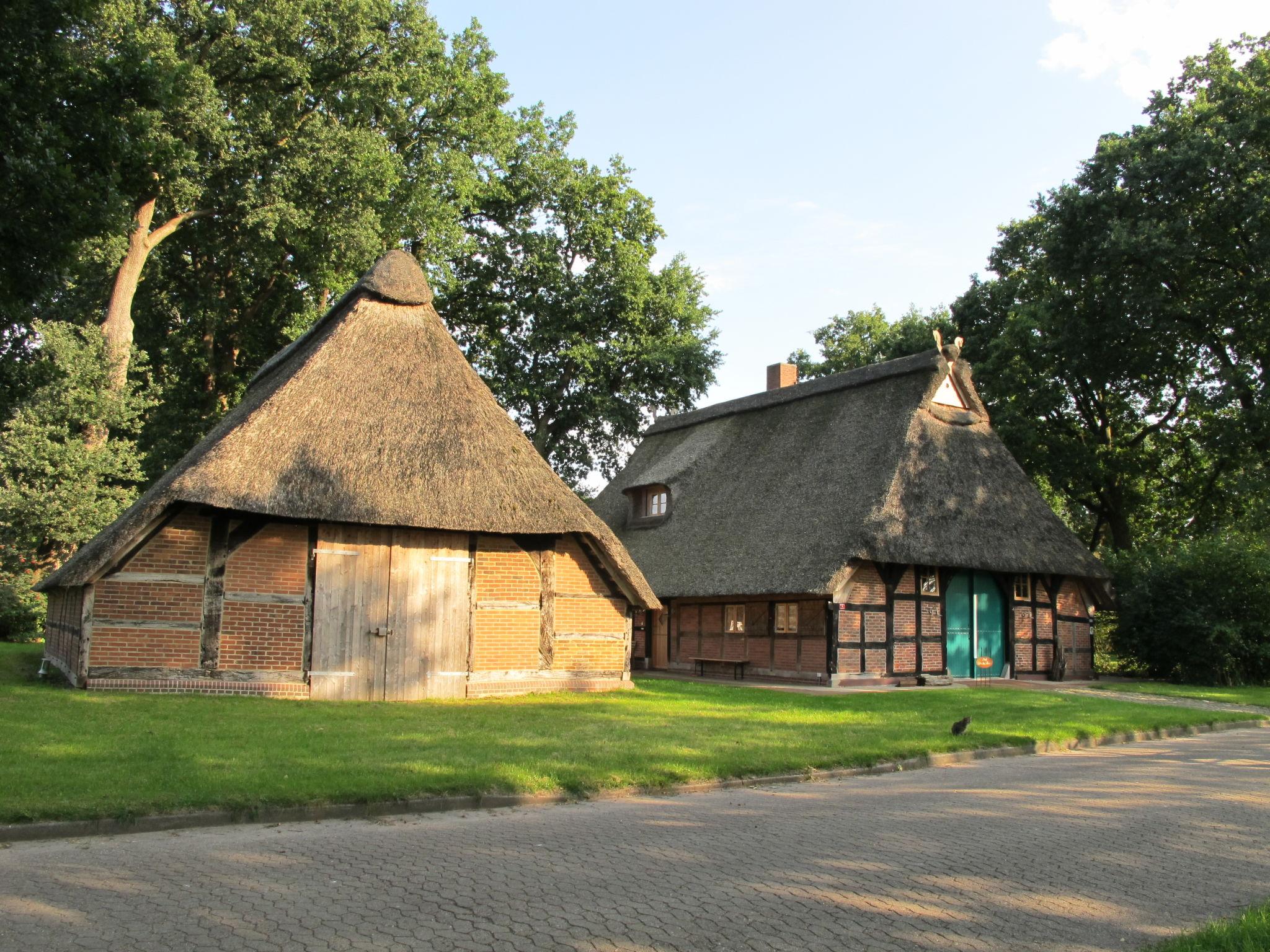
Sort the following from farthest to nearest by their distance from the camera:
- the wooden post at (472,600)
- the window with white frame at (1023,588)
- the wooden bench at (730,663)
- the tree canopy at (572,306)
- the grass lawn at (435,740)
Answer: the tree canopy at (572,306) → the window with white frame at (1023,588) → the wooden bench at (730,663) → the wooden post at (472,600) → the grass lawn at (435,740)

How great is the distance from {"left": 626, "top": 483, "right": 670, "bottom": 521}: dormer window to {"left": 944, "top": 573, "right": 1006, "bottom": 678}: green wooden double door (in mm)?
8860

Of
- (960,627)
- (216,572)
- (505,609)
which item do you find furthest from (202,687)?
(960,627)

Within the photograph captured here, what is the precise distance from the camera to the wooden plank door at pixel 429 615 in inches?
641

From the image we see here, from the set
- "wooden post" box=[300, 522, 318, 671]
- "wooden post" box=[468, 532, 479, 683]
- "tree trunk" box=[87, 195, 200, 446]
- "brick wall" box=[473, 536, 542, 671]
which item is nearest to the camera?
"wooden post" box=[300, 522, 318, 671]

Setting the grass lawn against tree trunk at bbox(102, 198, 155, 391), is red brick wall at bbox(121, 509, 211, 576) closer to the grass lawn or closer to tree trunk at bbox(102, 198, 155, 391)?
the grass lawn

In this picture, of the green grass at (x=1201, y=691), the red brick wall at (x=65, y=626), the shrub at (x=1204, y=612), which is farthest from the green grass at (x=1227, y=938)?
the shrub at (x=1204, y=612)

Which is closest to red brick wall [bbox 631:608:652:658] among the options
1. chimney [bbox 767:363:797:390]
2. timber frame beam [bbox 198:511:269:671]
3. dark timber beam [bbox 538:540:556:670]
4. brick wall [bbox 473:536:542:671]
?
chimney [bbox 767:363:797:390]

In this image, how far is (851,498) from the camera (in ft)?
74.8

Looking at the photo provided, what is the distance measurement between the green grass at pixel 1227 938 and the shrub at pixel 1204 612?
21297mm

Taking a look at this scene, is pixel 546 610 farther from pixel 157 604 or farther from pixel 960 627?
pixel 960 627

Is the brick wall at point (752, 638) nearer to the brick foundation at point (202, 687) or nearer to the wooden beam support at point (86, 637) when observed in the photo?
the brick foundation at point (202, 687)

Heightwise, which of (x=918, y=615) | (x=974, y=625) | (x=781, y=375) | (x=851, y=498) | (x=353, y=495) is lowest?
(x=974, y=625)

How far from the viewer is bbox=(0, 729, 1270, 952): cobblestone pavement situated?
5.04 m

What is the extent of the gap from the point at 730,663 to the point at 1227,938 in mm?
19147
